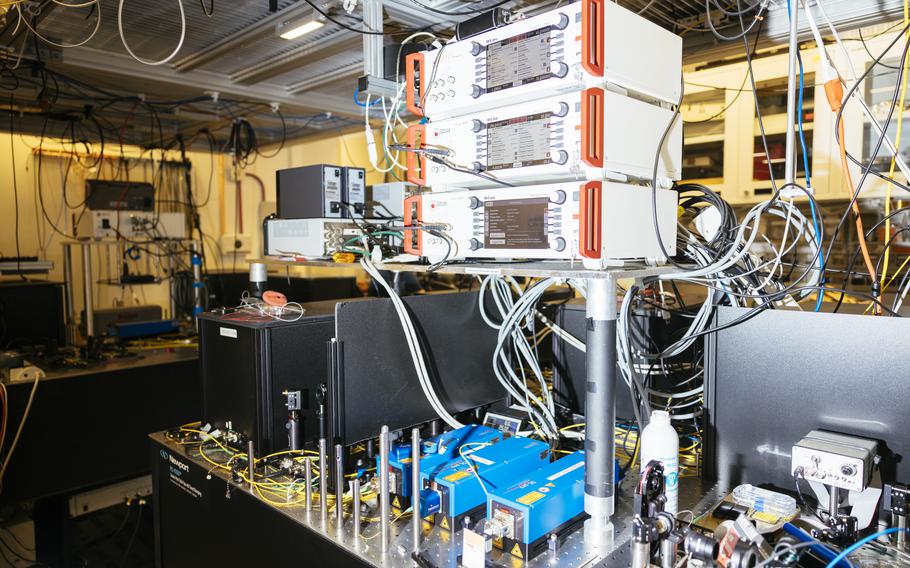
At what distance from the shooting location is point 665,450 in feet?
3.63

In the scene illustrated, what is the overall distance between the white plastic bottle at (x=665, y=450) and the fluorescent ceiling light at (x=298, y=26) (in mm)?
1581

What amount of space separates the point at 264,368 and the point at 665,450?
895 mm

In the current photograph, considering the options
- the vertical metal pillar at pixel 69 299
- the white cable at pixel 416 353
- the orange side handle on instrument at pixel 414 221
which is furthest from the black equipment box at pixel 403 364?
the vertical metal pillar at pixel 69 299

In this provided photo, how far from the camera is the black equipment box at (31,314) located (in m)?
2.96

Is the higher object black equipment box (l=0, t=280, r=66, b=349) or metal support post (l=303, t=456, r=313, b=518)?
black equipment box (l=0, t=280, r=66, b=349)

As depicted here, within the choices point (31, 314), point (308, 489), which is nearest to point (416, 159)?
point (308, 489)

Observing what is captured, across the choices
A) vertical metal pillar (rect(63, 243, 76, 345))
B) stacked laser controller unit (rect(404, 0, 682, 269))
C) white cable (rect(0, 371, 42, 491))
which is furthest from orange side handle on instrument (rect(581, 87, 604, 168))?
vertical metal pillar (rect(63, 243, 76, 345))

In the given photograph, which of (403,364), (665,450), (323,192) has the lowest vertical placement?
(665,450)

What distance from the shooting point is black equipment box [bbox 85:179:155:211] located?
3764 millimetres

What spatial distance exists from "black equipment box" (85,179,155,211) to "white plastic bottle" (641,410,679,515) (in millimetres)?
3756

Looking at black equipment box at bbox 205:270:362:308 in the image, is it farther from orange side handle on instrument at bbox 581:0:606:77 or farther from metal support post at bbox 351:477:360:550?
orange side handle on instrument at bbox 581:0:606:77

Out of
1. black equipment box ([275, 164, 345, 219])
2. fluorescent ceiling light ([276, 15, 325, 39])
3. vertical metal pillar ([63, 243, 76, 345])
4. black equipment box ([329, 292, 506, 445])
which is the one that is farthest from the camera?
vertical metal pillar ([63, 243, 76, 345])

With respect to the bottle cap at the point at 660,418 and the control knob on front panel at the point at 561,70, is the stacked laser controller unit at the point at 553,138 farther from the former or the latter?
the bottle cap at the point at 660,418

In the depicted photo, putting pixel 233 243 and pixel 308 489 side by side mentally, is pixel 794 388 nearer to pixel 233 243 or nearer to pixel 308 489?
pixel 308 489
